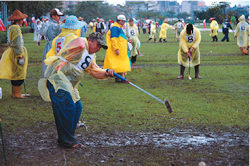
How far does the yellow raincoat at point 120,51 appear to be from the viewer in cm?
884

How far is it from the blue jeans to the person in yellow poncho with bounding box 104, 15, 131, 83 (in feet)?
14.9

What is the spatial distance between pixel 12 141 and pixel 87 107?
215 cm

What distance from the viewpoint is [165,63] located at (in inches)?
533

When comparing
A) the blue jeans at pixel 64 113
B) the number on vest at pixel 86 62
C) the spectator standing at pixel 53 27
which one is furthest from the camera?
the spectator standing at pixel 53 27

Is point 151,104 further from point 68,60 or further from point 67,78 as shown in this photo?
point 68,60

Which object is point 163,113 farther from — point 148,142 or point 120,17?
point 120,17

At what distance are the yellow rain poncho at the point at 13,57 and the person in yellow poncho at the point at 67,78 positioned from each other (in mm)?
2973

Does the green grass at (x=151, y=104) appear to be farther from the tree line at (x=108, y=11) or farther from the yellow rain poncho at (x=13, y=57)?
the tree line at (x=108, y=11)

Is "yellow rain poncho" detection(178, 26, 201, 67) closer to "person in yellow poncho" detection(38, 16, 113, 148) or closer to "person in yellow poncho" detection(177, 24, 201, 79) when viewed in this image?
"person in yellow poncho" detection(177, 24, 201, 79)

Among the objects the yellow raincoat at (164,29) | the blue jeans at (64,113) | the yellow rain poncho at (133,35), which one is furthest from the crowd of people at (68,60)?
the yellow raincoat at (164,29)

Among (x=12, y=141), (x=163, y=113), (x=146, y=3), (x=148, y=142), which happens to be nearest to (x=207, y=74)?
(x=163, y=113)

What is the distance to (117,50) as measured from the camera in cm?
881

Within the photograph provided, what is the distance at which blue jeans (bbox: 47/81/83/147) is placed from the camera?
4195mm

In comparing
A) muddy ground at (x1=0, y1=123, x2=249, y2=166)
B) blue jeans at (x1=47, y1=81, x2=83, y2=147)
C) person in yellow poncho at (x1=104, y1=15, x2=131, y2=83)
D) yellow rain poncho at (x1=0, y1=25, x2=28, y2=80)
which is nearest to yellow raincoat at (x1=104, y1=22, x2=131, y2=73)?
person in yellow poncho at (x1=104, y1=15, x2=131, y2=83)
